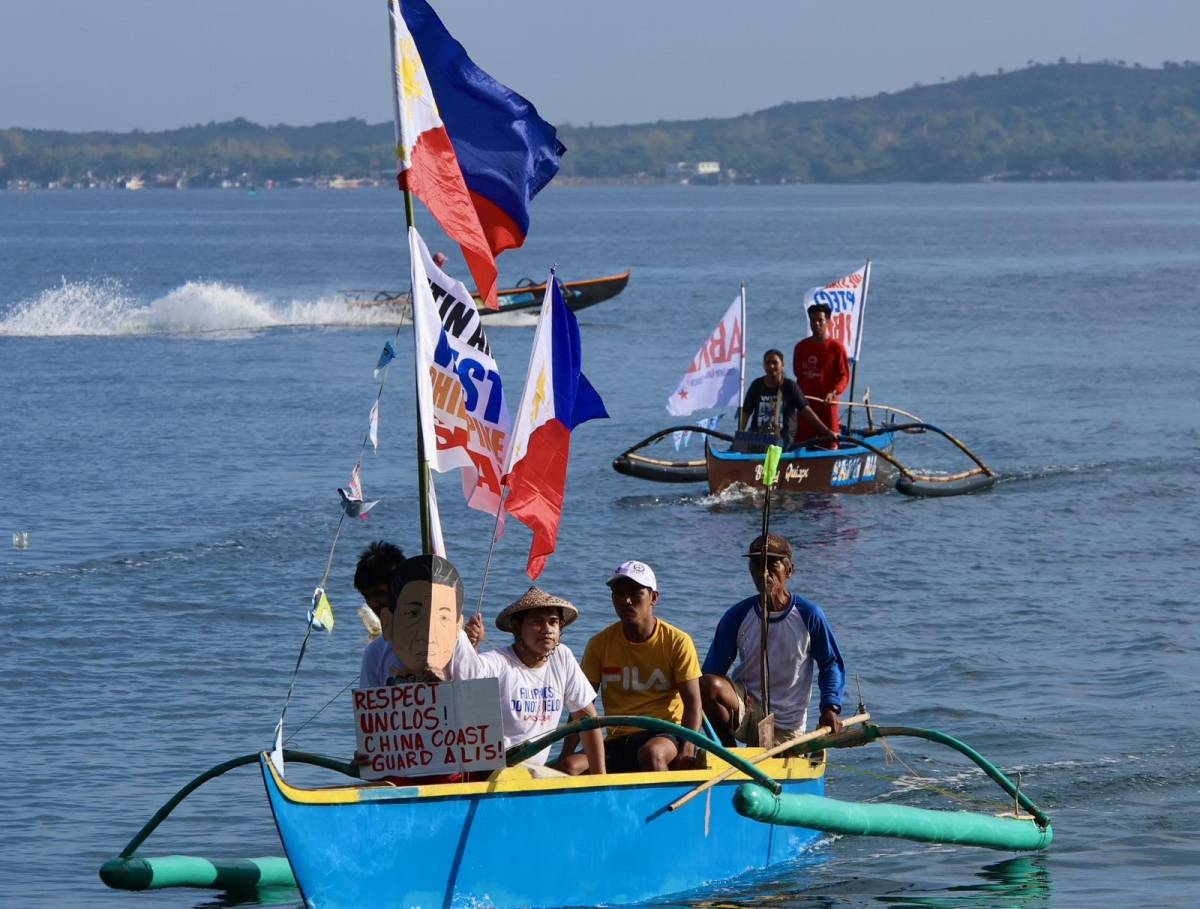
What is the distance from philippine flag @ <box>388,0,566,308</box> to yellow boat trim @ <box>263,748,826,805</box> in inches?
96.1

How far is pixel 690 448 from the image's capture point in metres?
30.9

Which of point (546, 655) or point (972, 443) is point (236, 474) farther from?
point (546, 655)

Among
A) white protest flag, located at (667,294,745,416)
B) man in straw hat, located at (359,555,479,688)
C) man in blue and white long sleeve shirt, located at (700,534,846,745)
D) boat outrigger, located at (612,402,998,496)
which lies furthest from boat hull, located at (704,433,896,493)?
man in straw hat, located at (359,555,479,688)

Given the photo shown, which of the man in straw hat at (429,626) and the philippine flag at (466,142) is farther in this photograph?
the philippine flag at (466,142)

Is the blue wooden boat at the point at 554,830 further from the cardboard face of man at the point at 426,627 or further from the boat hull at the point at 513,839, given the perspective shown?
the cardboard face of man at the point at 426,627

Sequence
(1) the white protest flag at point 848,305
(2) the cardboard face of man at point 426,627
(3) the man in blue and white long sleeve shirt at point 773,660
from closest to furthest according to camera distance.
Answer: (2) the cardboard face of man at point 426,627, (3) the man in blue and white long sleeve shirt at point 773,660, (1) the white protest flag at point 848,305

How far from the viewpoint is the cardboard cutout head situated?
903cm

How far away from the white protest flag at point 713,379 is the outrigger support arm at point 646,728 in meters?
15.4

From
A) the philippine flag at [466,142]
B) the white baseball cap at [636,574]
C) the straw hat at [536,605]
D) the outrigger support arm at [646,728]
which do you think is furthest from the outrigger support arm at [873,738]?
the philippine flag at [466,142]

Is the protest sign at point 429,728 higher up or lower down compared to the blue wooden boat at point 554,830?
higher up

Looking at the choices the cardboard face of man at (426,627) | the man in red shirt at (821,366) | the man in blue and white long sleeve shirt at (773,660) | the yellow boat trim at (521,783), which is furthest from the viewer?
the man in red shirt at (821,366)

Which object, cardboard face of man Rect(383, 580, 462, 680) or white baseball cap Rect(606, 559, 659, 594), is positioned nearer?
cardboard face of man Rect(383, 580, 462, 680)

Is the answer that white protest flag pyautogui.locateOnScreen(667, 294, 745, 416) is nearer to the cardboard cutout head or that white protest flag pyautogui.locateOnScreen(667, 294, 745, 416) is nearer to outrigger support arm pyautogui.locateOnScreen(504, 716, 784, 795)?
outrigger support arm pyautogui.locateOnScreen(504, 716, 784, 795)

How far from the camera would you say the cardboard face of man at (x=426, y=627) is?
9031 mm
